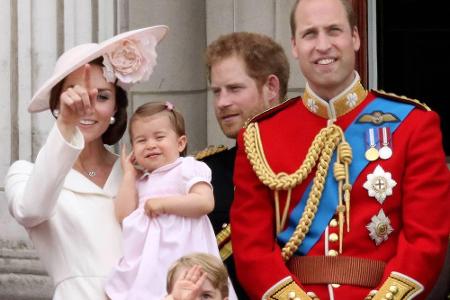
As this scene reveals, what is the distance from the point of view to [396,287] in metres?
5.35

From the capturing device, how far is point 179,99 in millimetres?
7551

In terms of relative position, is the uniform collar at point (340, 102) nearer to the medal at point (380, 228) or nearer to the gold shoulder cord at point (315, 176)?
the gold shoulder cord at point (315, 176)

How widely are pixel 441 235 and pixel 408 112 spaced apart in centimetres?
41

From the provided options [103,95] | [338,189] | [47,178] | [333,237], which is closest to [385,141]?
[338,189]

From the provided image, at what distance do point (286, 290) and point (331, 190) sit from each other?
34 cm

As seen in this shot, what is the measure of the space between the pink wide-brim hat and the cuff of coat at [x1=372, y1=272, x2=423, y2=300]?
1.10m

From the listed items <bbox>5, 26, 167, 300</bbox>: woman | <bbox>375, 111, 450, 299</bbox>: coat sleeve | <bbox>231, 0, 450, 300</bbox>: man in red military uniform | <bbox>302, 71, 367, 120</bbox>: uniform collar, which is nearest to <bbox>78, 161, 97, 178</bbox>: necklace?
<bbox>5, 26, 167, 300</bbox>: woman

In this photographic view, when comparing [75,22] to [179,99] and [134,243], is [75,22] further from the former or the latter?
[134,243]

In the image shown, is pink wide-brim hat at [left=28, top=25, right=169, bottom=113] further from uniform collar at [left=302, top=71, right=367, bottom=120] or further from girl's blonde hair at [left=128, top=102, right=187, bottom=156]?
uniform collar at [left=302, top=71, right=367, bottom=120]

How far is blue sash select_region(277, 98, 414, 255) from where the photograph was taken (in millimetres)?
5523

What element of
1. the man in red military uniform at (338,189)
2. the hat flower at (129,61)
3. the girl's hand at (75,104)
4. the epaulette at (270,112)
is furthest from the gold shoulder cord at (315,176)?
the girl's hand at (75,104)

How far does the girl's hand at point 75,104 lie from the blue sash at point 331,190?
71 cm

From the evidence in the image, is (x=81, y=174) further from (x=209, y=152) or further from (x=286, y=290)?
(x=286, y=290)

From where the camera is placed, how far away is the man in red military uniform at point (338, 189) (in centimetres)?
539
